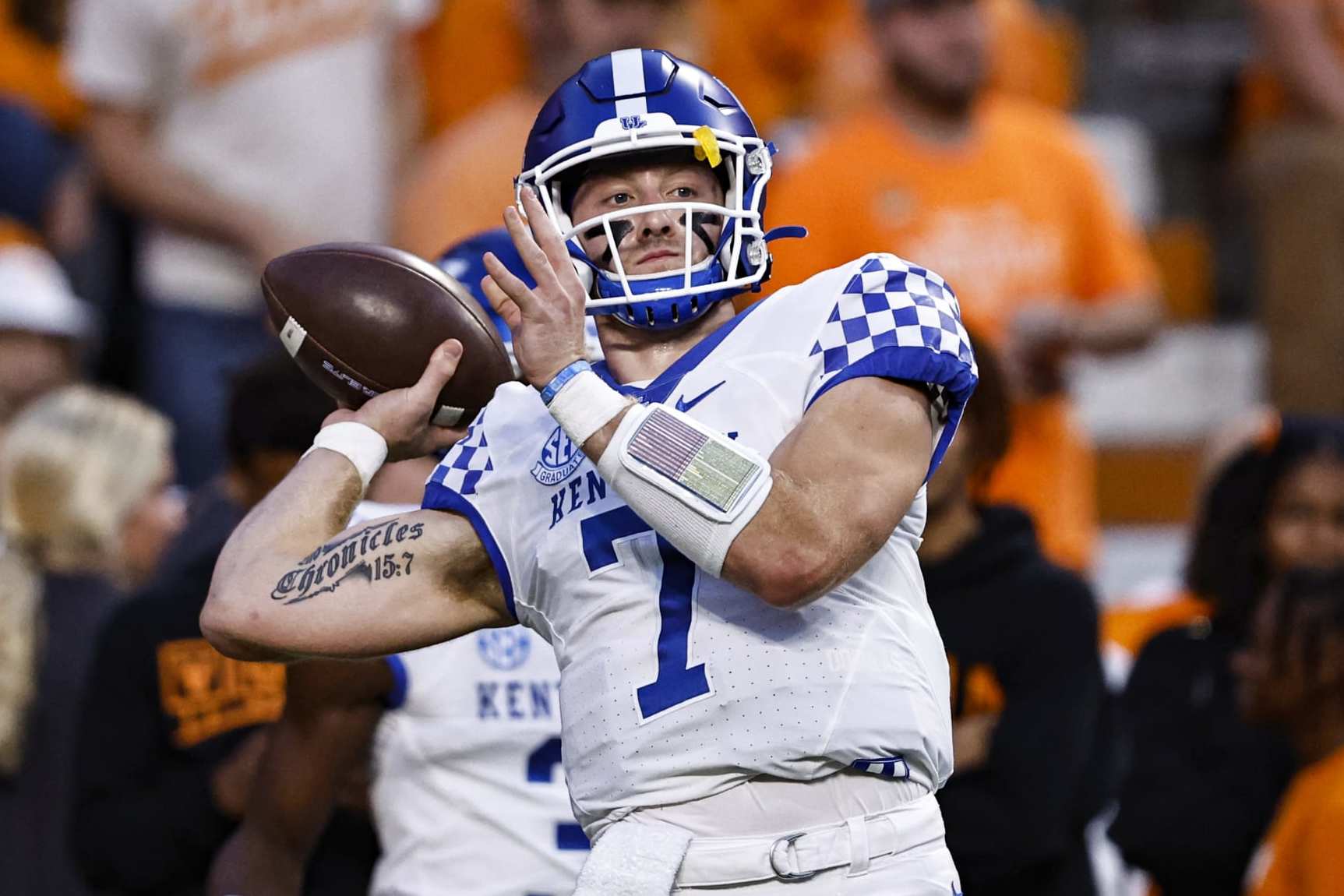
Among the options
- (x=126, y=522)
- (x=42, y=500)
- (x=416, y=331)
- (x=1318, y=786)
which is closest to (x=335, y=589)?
(x=416, y=331)

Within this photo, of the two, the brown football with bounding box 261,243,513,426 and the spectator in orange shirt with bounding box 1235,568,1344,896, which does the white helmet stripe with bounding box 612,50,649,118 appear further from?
the spectator in orange shirt with bounding box 1235,568,1344,896

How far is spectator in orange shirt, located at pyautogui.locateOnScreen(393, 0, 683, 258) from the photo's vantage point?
21.4 ft

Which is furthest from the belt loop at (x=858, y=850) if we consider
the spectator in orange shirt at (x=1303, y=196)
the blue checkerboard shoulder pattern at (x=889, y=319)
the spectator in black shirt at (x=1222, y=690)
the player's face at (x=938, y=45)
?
the spectator in orange shirt at (x=1303, y=196)

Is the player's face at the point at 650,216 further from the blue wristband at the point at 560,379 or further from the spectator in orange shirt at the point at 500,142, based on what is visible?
the spectator in orange shirt at the point at 500,142

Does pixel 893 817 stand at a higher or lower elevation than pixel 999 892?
higher

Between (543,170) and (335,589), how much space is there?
0.71m

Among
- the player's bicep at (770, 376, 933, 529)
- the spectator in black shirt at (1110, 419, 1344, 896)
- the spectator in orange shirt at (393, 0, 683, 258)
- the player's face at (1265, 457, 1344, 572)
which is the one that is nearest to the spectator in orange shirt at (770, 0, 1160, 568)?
the spectator in orange shirt at (393, 0, 683, 258)

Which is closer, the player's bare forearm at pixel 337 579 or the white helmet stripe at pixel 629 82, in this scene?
the player's bare forearm at pixel 337 579

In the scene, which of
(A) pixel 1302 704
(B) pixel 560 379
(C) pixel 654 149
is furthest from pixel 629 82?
(A) pixel 1302 704

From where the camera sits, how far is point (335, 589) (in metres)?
3.15

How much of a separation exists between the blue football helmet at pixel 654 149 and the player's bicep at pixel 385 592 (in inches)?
16.7

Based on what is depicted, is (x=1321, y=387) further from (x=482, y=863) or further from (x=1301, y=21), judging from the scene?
(x=482, y=863)

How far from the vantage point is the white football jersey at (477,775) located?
3680 mm

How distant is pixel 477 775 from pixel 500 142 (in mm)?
3333
